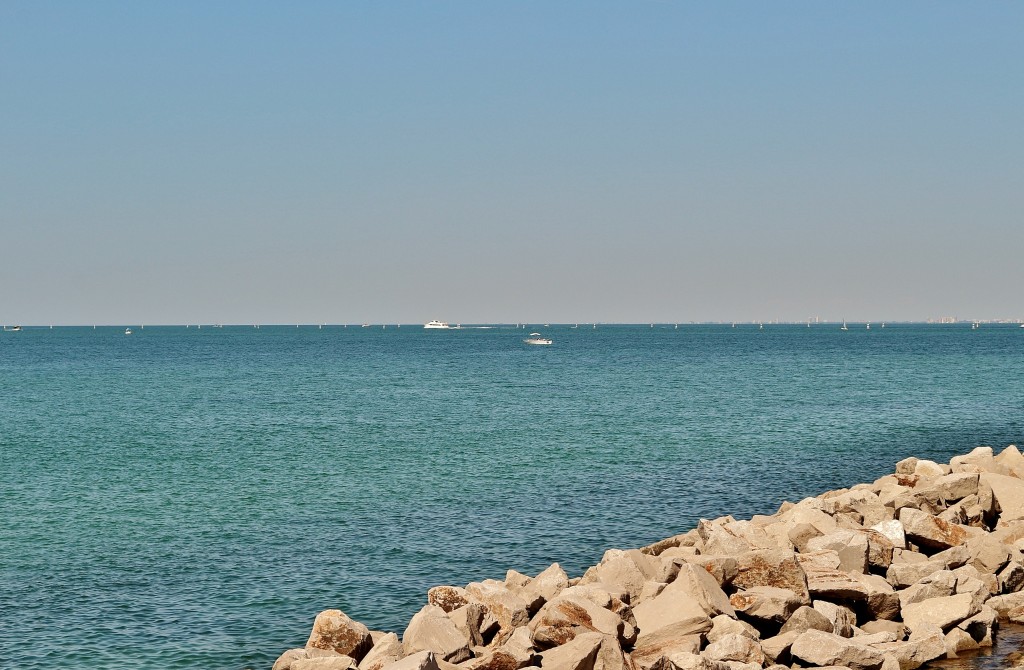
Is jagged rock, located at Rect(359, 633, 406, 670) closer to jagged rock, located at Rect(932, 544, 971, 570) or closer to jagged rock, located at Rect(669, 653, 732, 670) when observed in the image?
jagged rock, located at Rect(669, 653, 732, 670)

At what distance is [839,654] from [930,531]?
26.8 ft

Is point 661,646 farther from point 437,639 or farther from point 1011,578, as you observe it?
point 1011,578

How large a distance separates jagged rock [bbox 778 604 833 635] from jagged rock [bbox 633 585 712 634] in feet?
5.31

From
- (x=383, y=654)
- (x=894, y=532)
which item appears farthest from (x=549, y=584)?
(x=894, y=532)

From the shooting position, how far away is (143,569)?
997 inches

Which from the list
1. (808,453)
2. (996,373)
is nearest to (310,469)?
(808,453)

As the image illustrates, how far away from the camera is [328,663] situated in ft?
52.7

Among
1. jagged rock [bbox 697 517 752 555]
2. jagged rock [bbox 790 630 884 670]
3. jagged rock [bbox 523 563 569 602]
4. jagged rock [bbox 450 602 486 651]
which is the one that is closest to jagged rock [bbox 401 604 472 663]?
jagged rock [bbox 450 602 486 651]

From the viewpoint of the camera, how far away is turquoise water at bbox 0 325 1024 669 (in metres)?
21.8

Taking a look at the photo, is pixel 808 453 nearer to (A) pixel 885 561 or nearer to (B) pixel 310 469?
(B) pixel 310 469

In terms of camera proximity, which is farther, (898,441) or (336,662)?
(898,441)

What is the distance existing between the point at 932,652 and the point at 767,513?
15.0 m

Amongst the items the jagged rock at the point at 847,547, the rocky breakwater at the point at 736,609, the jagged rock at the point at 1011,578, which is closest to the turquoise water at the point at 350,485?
the rocky breakwater at the point at 736,609

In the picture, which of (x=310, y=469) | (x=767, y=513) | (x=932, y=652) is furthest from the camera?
(x=310, y=469)
